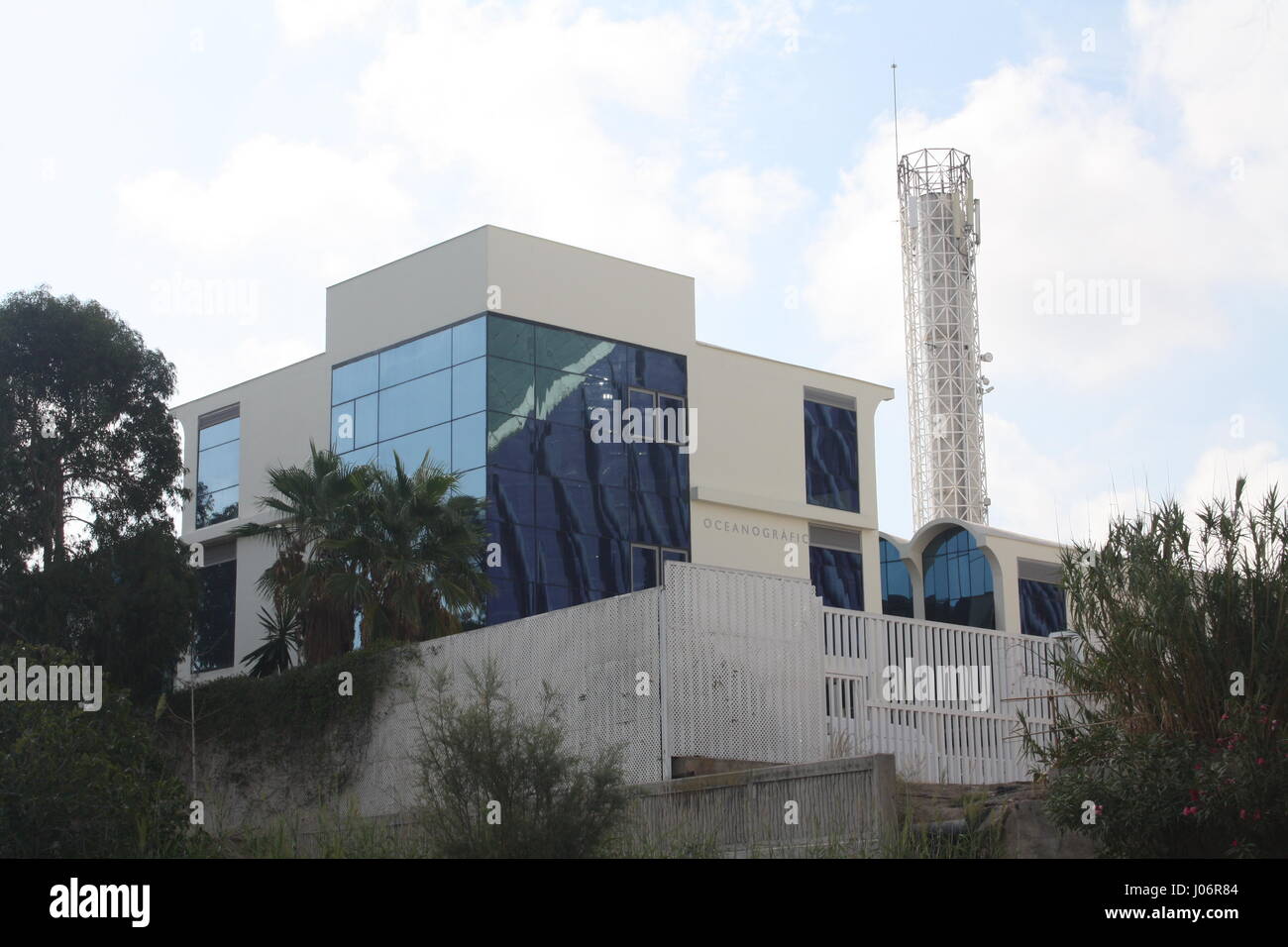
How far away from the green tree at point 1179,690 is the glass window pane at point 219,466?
28.0 meters

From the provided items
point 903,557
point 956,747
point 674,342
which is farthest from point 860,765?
point 903,557

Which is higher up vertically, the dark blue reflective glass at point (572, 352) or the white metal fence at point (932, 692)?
the dark blue reflective glass at point (572, 352)

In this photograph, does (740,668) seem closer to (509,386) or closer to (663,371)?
(509,386)

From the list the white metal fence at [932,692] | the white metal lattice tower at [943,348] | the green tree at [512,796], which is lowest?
the green tree at [512,796]

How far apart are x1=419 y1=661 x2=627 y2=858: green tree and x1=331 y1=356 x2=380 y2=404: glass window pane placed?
76.7 feet

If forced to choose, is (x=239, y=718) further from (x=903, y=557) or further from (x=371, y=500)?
(x=903, y=557)

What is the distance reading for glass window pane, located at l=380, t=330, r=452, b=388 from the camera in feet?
117

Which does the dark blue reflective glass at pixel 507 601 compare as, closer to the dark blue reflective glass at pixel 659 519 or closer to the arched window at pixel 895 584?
the dark blue reflective glass at pixel 659 519

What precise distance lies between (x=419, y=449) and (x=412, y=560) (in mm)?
6747

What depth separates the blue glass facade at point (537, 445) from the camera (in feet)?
→ 113

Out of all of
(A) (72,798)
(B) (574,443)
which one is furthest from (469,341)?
(A) (72,798)

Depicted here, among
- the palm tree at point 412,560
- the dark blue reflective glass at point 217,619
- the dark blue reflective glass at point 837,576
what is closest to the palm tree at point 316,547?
the palm tree at point 412,560

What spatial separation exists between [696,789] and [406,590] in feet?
42.2
